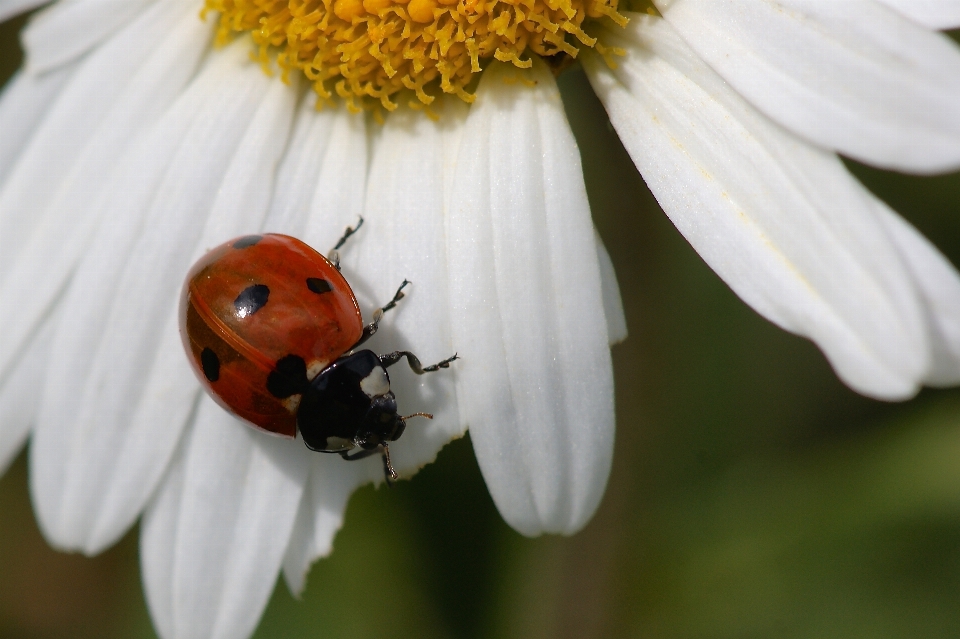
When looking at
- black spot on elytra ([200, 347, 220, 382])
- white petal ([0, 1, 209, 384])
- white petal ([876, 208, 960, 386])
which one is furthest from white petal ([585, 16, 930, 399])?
white petal ([0, 1, 209, 384])

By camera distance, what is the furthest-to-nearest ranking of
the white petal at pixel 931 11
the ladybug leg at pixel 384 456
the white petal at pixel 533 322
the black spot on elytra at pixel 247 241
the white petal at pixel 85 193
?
1. the white petal at pixel 85 193
2. the ladybug leg at pixel 384 456
3. the black spot on elytra at pixel 247 241
4. the white petal at pixel 533 322
5. the white petal at pixel 931 11

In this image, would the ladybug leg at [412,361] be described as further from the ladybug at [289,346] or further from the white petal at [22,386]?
the white petal at [22,386]

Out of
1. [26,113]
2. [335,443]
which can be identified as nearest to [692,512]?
[335,443]

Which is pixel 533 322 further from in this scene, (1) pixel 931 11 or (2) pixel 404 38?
(1) pixel 931 11

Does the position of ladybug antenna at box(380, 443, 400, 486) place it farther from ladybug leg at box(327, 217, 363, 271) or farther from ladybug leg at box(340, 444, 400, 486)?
ladybug leg at box(327, 217, 363, 271)

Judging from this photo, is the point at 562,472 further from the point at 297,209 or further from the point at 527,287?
the point at 297,209

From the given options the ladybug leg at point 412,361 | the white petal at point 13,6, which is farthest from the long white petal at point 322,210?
the white petal at point 13,6
